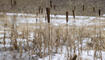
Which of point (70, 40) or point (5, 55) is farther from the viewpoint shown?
point (70, 40)

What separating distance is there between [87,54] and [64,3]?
29820mm

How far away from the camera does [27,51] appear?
266cm

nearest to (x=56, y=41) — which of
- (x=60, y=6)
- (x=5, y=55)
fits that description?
(x=5, y=55)

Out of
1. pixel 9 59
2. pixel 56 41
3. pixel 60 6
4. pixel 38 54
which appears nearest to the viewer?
pixel 9 59

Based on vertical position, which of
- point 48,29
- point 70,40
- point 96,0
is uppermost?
point 96,0

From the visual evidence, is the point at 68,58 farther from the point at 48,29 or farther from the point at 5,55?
the point at 5,55

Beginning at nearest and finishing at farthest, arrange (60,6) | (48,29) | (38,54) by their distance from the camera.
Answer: (38,54) < (48,29) < (60,6)

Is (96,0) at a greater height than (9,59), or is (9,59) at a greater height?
(96,0)

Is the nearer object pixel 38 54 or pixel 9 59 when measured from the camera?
pixel 9 59

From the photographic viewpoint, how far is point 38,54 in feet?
8.48

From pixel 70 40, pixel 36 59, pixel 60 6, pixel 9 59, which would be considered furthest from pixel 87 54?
pixel 60 6

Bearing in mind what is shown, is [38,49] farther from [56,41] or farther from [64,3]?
[64,3]

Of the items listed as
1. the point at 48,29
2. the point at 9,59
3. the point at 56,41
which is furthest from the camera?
the point at 56,41

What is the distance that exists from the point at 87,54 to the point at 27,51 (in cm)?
94
